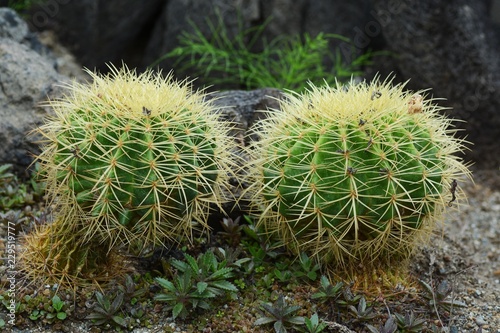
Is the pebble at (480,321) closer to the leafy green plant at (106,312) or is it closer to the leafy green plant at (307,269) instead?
the leafy green plant at (307,269)

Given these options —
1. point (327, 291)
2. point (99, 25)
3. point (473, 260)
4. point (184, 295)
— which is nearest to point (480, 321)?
point (327, 291)

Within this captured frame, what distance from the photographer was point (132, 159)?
2.79 metres

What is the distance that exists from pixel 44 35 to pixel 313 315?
5.31 metres

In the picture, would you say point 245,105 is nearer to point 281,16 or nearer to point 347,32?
point 281,16

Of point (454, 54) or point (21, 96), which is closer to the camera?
point (21, 96)

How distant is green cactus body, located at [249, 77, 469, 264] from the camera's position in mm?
2875

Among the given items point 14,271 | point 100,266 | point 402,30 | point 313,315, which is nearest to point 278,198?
point 313,315

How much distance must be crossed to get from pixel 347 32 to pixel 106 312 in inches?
172

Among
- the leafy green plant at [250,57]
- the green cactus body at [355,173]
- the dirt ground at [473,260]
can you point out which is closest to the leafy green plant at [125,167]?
the green cactus body at [355,173]

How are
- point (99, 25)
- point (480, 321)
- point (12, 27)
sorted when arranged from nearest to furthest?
point (480, 321) → point (12, 27) → point (99, 25)

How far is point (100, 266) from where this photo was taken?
319 centimetres

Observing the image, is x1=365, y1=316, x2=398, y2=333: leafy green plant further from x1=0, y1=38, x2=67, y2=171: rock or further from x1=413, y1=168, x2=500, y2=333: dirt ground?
x1=0, y1=38, x2=67, y2=171: rock

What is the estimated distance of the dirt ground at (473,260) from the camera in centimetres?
325

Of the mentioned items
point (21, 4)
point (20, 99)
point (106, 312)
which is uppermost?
point (106, 312)
